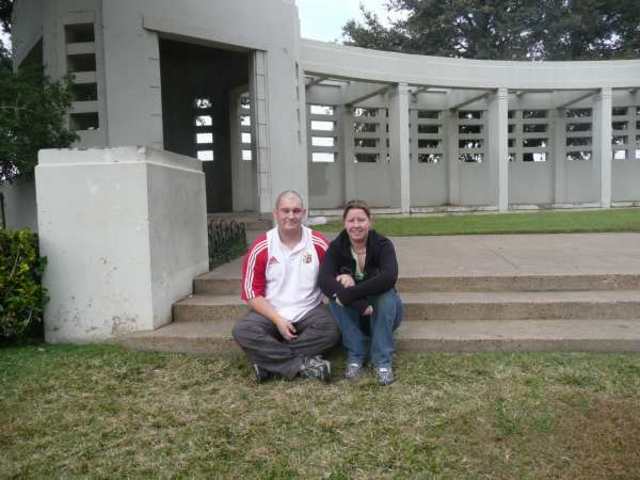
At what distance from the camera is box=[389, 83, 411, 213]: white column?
13500 millimetres

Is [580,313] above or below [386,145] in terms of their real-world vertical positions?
below

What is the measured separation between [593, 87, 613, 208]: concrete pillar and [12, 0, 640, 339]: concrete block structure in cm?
4

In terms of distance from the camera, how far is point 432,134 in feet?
54.0

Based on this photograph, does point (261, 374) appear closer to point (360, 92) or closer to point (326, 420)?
point (326, 420)

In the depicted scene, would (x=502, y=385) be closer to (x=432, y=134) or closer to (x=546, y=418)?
(x=546, y=418)

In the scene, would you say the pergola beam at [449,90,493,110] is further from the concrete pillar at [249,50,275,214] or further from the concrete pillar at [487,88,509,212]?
the concrete pillar at [249,50,275,214]

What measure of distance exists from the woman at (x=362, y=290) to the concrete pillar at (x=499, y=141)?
40.9 feet

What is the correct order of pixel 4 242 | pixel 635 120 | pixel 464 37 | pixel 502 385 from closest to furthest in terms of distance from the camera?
pixel 502 385 → pixel 4 242 → pixel 635 120 → pixel 464 37

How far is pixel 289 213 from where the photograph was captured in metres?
Answer: 3.39

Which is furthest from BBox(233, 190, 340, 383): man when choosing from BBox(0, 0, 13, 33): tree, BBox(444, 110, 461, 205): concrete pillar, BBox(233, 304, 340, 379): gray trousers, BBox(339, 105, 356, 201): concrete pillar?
BBox(0, 0, 13, 33): tree

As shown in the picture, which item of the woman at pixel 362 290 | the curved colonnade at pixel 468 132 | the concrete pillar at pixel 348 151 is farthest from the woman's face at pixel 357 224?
the concrete pillar at pixel 348 151

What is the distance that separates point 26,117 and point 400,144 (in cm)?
950

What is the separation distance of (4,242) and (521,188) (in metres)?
16.0

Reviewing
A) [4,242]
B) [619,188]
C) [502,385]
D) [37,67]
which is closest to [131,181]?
[4,242]
